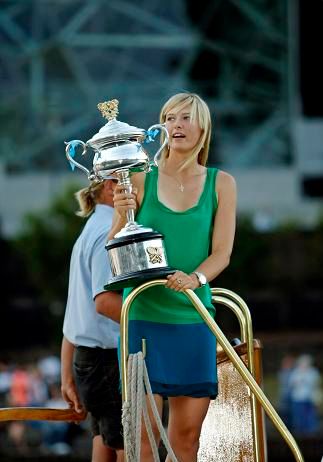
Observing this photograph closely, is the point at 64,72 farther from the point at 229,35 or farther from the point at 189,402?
the point at 189,402

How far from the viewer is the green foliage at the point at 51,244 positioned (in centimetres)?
5162

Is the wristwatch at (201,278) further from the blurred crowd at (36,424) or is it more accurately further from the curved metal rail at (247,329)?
the blurred crowd at (36,424)

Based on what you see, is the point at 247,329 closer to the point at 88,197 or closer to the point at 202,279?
the point at 202,279

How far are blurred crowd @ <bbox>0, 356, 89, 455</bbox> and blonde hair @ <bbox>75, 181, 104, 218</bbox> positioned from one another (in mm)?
13463

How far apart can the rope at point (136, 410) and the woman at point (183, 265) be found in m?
0.22

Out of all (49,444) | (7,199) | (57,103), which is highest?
(57,103)

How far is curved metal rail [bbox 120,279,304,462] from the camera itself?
5.71 metres

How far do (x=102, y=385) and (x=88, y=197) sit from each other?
957mm

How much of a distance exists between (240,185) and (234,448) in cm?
5548

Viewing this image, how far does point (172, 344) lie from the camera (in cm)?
610

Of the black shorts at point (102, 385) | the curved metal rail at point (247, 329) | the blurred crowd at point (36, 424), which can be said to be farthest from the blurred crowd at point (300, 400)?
the curved metal rail at point (247, 329)

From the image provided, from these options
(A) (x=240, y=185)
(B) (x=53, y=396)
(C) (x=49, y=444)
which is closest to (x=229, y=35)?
(A) (x=240, y=185)

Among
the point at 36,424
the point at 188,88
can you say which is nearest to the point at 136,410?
the point at 36,424

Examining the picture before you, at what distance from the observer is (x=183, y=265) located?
6.18m
